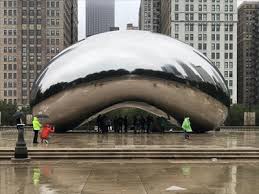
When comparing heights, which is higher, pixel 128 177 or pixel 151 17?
pixel 151 17

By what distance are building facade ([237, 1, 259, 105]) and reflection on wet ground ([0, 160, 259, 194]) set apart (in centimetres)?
13164

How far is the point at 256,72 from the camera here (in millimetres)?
148125

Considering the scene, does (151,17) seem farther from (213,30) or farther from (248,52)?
(213,30)

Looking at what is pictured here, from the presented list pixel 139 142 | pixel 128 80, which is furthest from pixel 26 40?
pixel 139 142

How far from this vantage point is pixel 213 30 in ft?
460

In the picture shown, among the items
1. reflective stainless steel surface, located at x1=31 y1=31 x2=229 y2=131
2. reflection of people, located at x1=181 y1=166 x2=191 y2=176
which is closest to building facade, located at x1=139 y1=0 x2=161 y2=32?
reflective stainless steel surface, located at x1=31 y1=31 x2=229 y2=131

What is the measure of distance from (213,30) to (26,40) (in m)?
53.3

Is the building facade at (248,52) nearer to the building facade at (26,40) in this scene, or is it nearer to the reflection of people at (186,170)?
the building facade at (26,40)

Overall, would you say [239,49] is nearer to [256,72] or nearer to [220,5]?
[256,72]

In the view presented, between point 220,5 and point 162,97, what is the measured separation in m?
116

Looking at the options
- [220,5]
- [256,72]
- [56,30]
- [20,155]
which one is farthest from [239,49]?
[20,155]

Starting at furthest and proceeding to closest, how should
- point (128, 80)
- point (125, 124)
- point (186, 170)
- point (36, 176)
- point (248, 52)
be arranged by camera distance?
point (248, 52)
point (125, 124)
point (128, 80)
point (186, 170)
point (36, 176)

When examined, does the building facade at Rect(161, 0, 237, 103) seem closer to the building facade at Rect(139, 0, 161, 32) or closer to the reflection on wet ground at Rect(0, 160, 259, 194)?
the building facade at Rect(139, 0, 161, 32)

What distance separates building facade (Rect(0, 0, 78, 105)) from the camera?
142500mm
